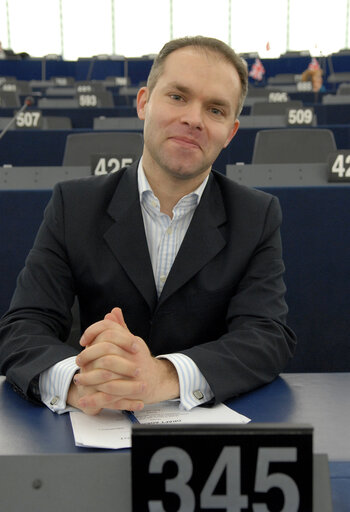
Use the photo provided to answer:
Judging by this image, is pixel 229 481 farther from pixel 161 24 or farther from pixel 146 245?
pixel 161 24

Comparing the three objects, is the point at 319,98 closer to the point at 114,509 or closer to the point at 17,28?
the point at 114,509

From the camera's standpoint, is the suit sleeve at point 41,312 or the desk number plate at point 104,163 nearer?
the suit sleeve at point 41,312

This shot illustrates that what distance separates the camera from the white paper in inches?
35.8

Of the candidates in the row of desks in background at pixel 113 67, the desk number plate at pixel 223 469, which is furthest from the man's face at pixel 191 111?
the row of desks in background at pixel 113 67

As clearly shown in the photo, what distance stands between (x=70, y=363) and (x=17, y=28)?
19201 mm

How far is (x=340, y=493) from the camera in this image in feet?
2.26

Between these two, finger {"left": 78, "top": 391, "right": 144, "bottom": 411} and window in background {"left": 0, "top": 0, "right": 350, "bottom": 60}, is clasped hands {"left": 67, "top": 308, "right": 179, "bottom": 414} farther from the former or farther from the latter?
window in background {"left": 0, "top": 0, "right": 350, "bottom": 60}

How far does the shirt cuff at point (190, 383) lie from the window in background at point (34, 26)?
1906cm

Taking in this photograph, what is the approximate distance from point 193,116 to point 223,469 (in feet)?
3.00

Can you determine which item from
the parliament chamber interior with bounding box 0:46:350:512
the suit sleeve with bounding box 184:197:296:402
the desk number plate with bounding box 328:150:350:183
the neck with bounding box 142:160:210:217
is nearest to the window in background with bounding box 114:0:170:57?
the parliament chamber interior with bounding box 0:46:350:512

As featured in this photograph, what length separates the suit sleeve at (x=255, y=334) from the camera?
116 cm

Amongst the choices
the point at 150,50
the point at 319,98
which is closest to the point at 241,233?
the point at 319,98

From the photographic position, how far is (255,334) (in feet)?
4.24

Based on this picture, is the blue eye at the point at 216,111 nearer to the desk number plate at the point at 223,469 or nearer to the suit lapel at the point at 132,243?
the suit lapel at the point at 132,243
